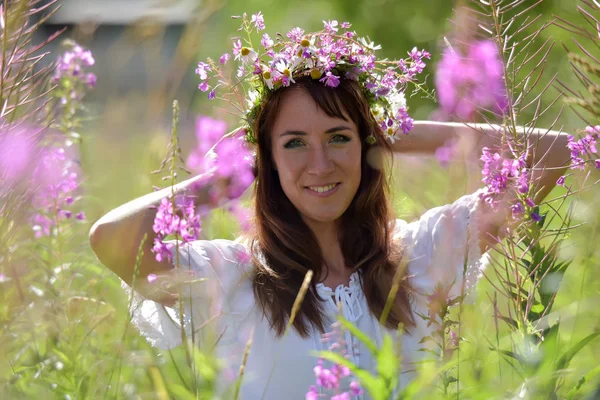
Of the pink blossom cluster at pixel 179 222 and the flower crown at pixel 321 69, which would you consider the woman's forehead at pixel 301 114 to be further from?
the pink blossom cluster at pixel 179 222

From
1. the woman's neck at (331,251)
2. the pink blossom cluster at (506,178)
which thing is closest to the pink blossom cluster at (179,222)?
the pink blossom cluster at (506,178)

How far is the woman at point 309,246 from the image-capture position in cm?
253

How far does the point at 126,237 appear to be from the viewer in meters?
2.44

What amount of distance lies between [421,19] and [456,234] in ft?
22.6

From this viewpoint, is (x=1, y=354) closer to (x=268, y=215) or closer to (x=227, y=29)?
(x=268, y=215)

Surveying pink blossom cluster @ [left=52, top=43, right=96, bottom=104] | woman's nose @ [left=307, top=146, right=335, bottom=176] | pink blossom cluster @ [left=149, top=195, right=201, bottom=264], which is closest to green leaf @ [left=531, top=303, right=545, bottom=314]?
pink blossom cluster @ [left=149, top=195, right=201, bottom=264]

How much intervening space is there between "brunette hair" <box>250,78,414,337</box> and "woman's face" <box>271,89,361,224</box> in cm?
4

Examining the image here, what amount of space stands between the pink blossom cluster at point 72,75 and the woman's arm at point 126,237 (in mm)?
546

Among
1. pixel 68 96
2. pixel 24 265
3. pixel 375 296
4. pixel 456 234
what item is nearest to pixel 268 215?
pixel 375 296

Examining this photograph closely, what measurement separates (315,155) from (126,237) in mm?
648

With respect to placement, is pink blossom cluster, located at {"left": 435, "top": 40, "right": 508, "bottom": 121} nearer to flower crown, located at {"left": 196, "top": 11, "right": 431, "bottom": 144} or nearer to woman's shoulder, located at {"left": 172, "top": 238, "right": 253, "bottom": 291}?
flower crown, located at {"left": 196, "top": 11, "right": 431, "bottom": 144}

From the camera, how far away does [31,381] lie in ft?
5.85

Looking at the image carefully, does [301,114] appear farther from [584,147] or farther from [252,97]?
[584,147]

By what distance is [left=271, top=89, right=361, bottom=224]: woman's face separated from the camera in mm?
2629
